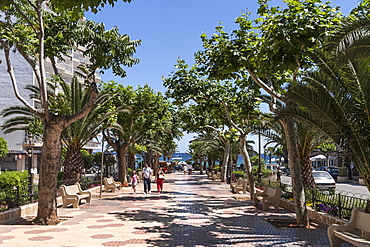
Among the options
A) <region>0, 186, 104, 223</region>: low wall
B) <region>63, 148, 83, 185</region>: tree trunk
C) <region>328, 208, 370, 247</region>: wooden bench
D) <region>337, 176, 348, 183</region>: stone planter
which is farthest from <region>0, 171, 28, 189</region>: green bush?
<region>337, 176, 348, 183</region>: stone planter

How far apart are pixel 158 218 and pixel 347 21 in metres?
8.26

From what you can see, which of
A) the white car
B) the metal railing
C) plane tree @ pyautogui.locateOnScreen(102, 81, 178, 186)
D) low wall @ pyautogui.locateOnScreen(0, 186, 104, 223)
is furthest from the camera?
plane tree @ pyautogui.locateOnScreen(102, 81, 178, 186)

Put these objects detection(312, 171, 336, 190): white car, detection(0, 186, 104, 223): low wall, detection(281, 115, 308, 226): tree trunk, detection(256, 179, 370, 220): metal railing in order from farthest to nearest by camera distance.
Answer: detection(312, 171, 336, 190): white car < detection(0, 186, 104, 223): low wall < detection(281, 115, 308, 226): tree trunk < detection(256, 179, 370, 220): metal railing

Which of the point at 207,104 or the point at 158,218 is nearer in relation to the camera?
the point at 158,218

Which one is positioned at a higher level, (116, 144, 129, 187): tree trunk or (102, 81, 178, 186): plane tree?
(102, 81, 178, 186): plane tree

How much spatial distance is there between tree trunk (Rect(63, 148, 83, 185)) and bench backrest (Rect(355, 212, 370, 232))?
48.6 ft

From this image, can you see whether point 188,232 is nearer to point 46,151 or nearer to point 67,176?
point 46,151

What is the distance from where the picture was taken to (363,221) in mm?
7402

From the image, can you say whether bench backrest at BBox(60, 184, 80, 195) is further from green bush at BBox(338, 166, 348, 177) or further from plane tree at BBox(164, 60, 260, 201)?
green bush at BBox(338, 166, 348, 177)

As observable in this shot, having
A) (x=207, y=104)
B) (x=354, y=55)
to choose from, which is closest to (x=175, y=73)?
(x=207, y=104)

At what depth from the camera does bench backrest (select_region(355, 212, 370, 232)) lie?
7191 mm

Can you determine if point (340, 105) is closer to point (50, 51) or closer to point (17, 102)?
point (50, 51)

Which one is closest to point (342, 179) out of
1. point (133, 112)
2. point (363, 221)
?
point (133, 112)

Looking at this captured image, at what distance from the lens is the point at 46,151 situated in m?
11.0
